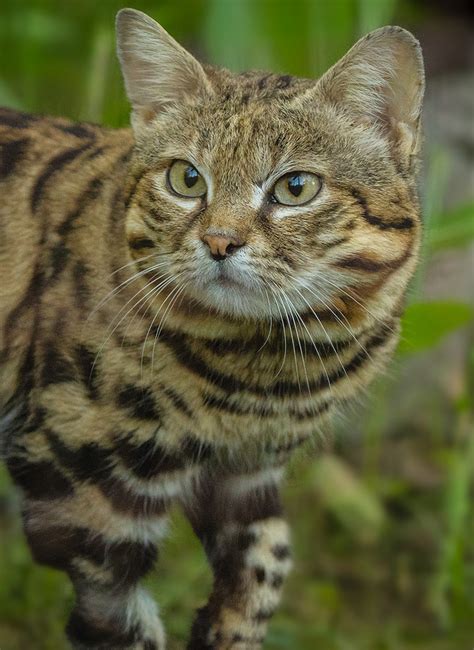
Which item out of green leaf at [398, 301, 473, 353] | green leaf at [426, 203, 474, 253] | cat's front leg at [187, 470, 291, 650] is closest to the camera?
cat's front leg at [187, 470, 291, 650]

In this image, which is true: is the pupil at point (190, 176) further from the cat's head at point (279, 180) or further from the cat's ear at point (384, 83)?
the cat's ear at point (384, 83)

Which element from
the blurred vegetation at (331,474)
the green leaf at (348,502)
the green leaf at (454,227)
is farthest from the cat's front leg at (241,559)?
the green leaf at (348,502)

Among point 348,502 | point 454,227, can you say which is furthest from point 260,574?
point 348,502

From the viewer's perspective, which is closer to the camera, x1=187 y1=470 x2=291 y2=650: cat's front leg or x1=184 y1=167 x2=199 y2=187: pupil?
x1=184 y1=167 x2=199 y2=187: pupil

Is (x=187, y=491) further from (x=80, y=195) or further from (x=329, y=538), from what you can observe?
(x=329, y=538)

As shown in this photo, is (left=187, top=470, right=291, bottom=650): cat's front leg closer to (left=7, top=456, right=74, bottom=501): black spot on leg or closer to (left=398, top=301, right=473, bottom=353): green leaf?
(left=7, top=456, right=74, bottom=501): black spot on leg

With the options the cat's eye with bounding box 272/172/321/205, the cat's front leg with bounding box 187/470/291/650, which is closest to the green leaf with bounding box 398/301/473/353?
the cat's front leg with bounding box 187/470/291/650
